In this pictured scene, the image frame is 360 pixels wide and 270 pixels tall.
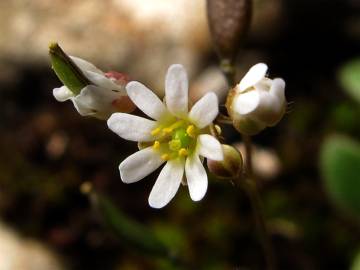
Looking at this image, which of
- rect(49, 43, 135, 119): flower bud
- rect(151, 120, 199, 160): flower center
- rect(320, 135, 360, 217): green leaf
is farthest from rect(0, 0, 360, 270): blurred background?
rect(49, 43, 135, 119): flower bud

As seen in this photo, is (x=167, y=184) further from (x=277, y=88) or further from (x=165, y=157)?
(x=277, y=88)

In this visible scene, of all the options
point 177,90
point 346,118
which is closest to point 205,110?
point 177,90

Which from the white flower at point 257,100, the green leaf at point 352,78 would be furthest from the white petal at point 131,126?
the green leaf at point 352,78

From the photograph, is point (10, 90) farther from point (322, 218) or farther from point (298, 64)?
point (322, 218)

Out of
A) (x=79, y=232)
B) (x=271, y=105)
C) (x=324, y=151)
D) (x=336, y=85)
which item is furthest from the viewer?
(x=336, y=85)

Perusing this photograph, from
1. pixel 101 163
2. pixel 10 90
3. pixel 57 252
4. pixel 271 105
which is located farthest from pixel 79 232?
pixel 271 105

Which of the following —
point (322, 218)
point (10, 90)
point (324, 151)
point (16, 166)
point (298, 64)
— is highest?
point (10, 90)
